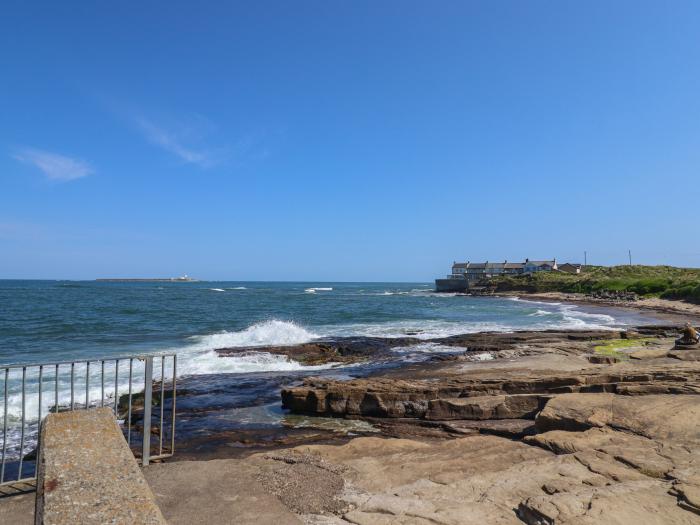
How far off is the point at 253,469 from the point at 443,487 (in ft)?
7.67

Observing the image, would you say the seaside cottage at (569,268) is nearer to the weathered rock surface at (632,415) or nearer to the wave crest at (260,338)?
the wave crest at (260,338)

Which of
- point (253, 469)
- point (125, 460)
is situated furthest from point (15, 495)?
point (125, 460)

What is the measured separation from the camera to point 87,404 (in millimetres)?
5680

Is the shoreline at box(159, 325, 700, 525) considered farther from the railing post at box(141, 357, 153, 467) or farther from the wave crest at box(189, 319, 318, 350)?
the wave crest at box(189, 319, 318, 350)

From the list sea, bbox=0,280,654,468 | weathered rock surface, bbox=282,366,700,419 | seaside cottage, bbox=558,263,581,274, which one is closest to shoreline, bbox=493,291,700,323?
sea, bbox=0,280,654,468

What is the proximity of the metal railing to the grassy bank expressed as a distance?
53271 millimetres

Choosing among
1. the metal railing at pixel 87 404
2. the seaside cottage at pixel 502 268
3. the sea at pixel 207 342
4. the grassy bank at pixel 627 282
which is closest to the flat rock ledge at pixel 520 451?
the metal railing at pixel 87 404

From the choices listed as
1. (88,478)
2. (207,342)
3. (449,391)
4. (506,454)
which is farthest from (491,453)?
(207,342)

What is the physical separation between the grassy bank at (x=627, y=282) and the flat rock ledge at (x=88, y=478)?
56943mm

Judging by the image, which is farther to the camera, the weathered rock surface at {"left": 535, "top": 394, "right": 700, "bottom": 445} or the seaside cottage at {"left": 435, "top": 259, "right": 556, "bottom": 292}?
the seaside cottage at {"left": 435, "top": 259, "right": 556, "bottom": 292}

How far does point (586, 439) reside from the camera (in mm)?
6551

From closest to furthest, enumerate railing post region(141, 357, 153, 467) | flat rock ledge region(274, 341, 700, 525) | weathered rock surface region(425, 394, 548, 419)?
flat rock ledge region(274, 341, 700, 525)
railing post region(141, 357, 153, 467)
weathered rock surface region(425, 394, 548, 419)

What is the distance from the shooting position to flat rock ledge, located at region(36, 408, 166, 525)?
8.54 feet

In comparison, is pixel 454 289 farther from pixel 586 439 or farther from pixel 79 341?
pixel 586 439
